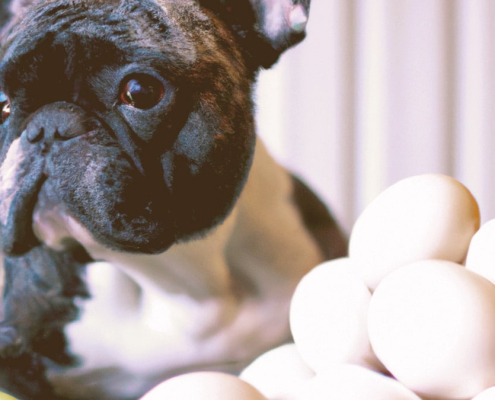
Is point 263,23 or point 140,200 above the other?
point 263,23

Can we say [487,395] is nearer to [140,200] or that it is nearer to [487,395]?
[487,395]

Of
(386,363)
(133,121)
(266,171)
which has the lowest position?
(386,363)

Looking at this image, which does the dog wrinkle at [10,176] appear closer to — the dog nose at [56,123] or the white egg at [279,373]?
the dog nose at [56,123]

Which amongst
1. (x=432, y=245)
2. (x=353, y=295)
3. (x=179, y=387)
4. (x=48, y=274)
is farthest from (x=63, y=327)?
(x=432, y=245)

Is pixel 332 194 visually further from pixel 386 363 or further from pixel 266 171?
pixel 386 363

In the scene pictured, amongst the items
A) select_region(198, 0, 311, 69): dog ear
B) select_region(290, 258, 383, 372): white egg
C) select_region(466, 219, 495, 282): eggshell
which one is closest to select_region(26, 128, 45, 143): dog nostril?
select_region(198, 0, 311, 69): dog ear

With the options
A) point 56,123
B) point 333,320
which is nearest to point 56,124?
point 56,123

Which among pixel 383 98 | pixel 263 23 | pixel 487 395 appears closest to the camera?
pixel 487 395

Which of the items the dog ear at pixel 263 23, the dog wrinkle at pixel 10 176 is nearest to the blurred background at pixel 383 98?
the dog ear at pixel 263 23
